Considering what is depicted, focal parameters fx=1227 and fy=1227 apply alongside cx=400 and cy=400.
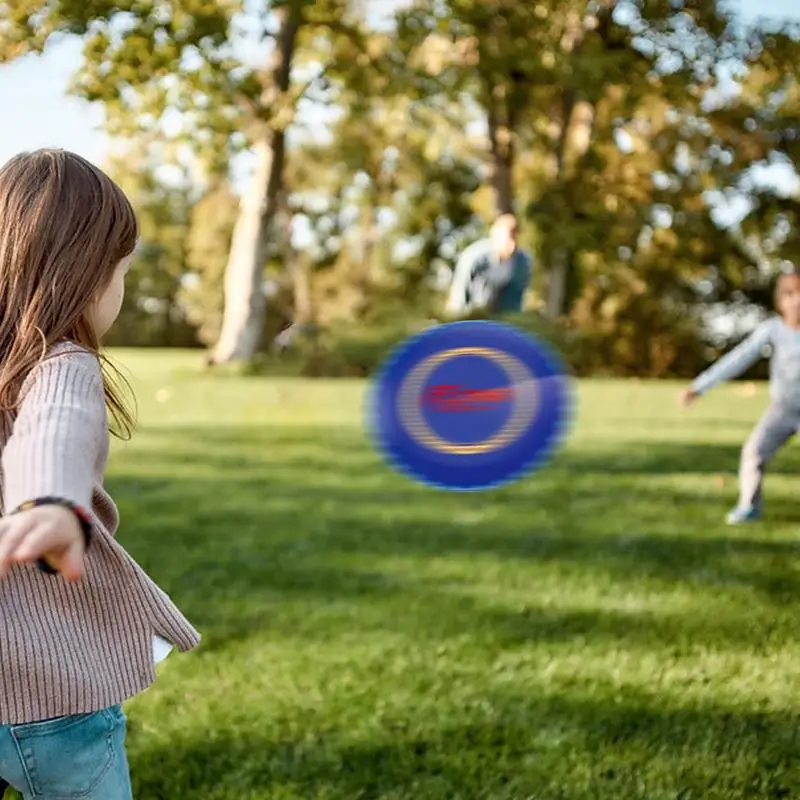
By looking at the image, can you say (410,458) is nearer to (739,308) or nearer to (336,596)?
(336,596)

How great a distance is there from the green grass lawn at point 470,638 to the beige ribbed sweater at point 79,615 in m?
1.08

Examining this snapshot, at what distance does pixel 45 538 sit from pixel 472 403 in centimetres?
279

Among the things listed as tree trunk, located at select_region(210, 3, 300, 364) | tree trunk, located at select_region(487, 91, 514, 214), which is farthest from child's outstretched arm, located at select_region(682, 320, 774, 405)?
tree trunk, located at select_region(487, 91, 514, 214)

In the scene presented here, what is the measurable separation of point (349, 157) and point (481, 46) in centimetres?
1077

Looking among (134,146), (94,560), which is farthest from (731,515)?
(134,146)

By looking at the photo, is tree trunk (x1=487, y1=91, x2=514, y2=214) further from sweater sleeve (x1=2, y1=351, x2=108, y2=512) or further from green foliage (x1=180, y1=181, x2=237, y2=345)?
sweater sleeve (x1=2, y1=351, x2=108, y2=512)

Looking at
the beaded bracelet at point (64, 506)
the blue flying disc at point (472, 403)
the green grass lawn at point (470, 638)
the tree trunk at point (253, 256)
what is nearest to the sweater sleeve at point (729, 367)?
the green grass lawn at point (470, 638)

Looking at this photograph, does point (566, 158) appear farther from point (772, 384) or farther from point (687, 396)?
point (687, 396)

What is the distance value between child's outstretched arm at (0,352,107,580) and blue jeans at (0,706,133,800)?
42 cm

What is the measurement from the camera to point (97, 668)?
171 centimetres

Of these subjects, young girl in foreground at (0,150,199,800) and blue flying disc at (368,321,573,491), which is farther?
blue flying disc at (368,321,573,491)

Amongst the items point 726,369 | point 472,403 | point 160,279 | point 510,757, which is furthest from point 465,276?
point 160,279

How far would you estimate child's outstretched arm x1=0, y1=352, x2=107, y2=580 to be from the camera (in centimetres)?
131

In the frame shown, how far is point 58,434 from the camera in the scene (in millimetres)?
1428
